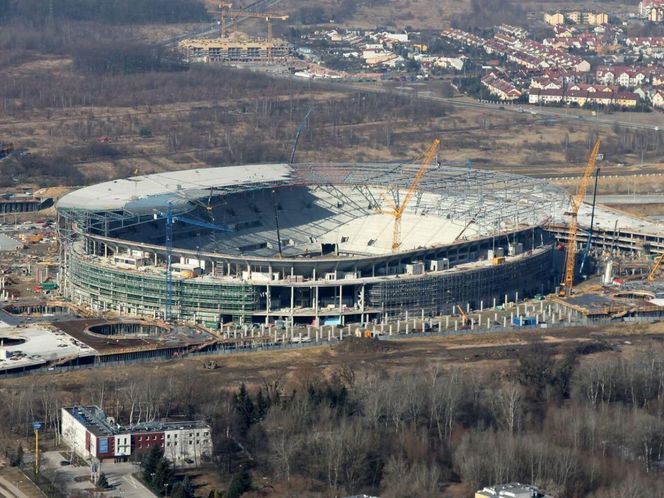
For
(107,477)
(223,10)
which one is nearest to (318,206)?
(107,477)

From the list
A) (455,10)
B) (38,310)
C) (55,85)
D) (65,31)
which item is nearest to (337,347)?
(38,310)

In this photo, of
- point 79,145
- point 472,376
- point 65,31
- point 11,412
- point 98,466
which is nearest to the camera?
point 98,466

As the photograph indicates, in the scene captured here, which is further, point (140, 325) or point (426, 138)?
point (426, 138)

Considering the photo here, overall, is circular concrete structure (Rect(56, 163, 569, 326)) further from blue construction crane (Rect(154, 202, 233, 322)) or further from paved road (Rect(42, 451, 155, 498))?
paved road (Rect(42, 451, 155, 498))

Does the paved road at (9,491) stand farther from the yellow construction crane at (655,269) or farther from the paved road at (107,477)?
the yellow construction crane at (655,269)

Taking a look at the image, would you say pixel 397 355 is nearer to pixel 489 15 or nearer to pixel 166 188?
pixel 166 188

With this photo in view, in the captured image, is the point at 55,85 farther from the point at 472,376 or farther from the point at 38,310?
the point at 472,376
